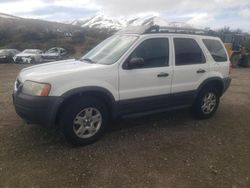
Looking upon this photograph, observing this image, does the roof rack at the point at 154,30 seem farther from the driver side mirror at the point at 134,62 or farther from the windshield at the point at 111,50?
the driver side mirror at the point at 134,62

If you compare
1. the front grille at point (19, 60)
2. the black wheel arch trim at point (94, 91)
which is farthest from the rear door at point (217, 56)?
the front grille at point (19, 60)

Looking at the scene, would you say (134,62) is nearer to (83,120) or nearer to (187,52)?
(83,120)

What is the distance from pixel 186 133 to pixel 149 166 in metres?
1.58

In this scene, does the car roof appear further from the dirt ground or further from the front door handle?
the dirt ground

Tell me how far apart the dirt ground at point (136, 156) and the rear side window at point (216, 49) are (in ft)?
4.70

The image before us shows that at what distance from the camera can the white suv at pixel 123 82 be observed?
4207mm

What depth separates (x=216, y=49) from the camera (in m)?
6.23

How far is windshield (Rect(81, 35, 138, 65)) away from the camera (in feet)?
15.9

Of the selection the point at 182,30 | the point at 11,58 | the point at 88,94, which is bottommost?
the point at 11,58

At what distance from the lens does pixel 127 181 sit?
3.62m

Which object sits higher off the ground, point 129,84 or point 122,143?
point 129,84

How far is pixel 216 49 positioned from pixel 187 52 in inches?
39.9

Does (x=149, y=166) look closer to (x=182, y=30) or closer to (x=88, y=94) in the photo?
(x=88, y=94)

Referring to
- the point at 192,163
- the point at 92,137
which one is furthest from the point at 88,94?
the point at 192,163
